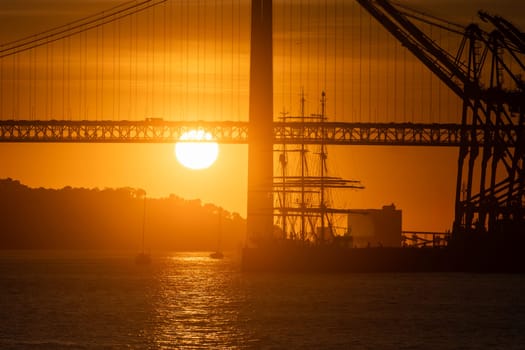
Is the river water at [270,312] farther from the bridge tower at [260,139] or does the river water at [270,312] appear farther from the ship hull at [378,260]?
the bridge tower at [260,139]

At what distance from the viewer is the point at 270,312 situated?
66.2m

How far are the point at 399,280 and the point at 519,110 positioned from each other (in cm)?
1282

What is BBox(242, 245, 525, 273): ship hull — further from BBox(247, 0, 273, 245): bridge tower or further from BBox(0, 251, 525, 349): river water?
BBox(247, 0, 273, 245): bridge tower

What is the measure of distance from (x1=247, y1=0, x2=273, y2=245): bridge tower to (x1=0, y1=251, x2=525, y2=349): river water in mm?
4148

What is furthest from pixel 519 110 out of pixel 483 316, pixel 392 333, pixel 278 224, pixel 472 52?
pixel 392 333

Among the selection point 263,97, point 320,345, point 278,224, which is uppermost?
point 263,97

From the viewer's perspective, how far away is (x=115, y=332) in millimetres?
56062

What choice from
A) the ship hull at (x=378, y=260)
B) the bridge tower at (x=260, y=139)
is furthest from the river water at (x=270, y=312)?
the bridge tower at (x=260, y=139)

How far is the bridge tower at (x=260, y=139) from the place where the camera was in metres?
97.3

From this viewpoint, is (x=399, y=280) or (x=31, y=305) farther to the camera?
(x=399, y=280)

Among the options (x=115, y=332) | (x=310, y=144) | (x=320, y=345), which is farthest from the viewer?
(x=310, y=144)

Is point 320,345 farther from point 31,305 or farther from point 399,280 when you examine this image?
point 399,280

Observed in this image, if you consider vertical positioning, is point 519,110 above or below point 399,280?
above

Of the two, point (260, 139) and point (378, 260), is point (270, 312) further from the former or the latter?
point (378, 260)
